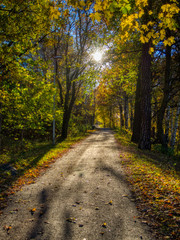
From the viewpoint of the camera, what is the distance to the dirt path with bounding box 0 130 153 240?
3.28 meters

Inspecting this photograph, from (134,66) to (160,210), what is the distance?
37.5 ft

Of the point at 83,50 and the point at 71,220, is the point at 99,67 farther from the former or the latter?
the point at 71,220

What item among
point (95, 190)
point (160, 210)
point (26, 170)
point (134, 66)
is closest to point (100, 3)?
point (160, 210)

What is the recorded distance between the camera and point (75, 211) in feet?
13.4

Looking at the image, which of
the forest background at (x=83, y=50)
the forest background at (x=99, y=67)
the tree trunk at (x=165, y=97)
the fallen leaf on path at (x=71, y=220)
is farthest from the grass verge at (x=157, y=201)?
the tree trunk at (x=165, y=97)

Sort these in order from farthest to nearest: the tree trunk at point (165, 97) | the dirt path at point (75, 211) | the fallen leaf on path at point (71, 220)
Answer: the tree trunk at point (165, 97) < the fallen leaf on path at point (71, 220) < the dirt path at point (75, 211)

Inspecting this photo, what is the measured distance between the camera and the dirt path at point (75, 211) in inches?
129

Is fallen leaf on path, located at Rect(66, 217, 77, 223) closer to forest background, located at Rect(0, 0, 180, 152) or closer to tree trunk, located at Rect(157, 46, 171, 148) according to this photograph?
forest background, located at Rect(0, 0, 180, 152)

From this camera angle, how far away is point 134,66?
1326cm

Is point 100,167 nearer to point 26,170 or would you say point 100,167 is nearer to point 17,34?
point 26,170

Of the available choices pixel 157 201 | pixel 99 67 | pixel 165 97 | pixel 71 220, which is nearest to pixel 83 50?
pixel 99 67

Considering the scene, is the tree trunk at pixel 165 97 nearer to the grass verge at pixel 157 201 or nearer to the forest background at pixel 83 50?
the forest background at pixel 83 50

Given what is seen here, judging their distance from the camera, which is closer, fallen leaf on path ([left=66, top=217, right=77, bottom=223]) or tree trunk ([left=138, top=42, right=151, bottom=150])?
fallen leaf on path ([left=66, top=217, right=77, bottom=223])

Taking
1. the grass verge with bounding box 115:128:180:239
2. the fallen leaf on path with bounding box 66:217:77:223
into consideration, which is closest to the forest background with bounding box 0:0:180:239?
the grass verge with bounding box 115:128:180:239
